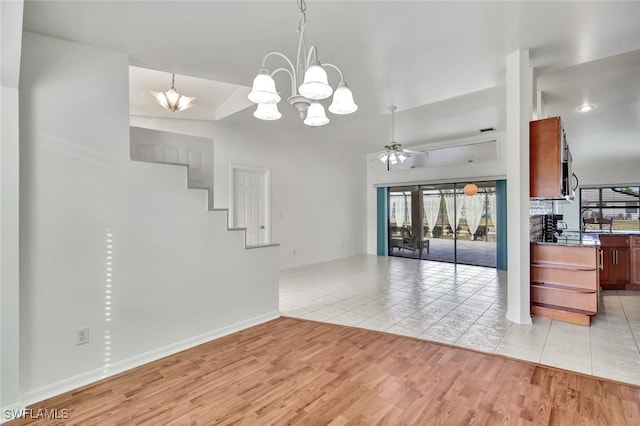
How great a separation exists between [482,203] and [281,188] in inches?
185

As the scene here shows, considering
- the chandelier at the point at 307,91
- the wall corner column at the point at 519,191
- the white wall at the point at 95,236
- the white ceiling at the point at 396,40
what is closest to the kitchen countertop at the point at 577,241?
the wall corner column at the point at 519,191

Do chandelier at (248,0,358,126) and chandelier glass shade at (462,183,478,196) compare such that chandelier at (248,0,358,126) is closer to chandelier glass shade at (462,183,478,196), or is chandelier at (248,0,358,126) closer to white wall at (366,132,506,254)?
white wall at (366,132,506,254)

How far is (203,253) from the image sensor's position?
9.84 ft

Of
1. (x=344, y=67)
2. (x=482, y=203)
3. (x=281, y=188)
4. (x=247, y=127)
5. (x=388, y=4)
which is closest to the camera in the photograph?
(x=388, y=4)

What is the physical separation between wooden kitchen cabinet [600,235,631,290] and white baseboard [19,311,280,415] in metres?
5.39

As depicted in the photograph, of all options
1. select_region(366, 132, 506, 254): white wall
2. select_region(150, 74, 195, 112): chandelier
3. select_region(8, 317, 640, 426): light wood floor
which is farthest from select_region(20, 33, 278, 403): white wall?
select_region(366, 132, 506, 254): white wall

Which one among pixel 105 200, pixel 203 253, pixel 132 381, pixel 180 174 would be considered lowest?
pixel 132 381

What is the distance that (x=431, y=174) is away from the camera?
7398 millimetres

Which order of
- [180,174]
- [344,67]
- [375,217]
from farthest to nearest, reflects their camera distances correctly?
[375,217], [344,67], [180,174]

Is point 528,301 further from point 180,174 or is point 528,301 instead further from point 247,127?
point 247,127

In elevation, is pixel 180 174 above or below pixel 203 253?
above

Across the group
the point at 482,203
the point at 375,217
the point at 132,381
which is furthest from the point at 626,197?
the point at 132,381

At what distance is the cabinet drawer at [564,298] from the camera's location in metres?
3.23

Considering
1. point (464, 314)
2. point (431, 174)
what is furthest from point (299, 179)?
point (464, 314)
